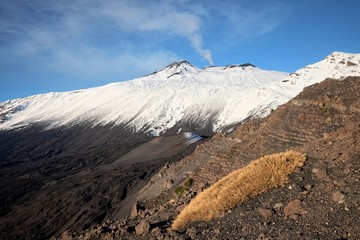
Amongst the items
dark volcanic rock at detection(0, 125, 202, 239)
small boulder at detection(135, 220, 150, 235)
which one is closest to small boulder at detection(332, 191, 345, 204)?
small boulder at detection(135, 220, 150, 235)

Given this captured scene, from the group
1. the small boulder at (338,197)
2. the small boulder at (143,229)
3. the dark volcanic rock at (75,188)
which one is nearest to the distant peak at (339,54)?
the dark volcanic rock at (75,188)

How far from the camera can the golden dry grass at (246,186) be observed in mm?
8297

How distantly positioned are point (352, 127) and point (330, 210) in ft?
12.0

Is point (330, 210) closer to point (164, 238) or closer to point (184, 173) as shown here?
point (164, 238)

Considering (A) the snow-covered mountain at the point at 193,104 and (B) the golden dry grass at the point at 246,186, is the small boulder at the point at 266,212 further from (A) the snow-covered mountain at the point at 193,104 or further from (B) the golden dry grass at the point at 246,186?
(A) the snow-covered mountain at the point at 193,104

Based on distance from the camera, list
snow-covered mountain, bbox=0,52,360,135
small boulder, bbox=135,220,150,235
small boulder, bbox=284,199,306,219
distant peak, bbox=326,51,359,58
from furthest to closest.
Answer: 1. distant peak, bbox=326,51,359,58
2. snow-covered mountain, bbox=0,52,360,135
3. small boulder, bbox=135,220,150,235
4. small boulder, bbox=284,199,306,219

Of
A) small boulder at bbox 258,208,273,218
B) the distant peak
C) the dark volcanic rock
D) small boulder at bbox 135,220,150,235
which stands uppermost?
the distant peak

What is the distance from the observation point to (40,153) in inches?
5148

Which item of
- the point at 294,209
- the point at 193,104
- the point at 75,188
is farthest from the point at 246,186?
the point at 193,104

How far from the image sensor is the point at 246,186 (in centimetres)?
838

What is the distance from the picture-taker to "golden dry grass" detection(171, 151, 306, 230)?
8.30 m

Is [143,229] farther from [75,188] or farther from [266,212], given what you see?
[75,188]

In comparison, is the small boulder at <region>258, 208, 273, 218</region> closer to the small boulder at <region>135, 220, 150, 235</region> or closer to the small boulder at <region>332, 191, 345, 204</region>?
the small boulder at <region>332, 191, 345, 204</region>

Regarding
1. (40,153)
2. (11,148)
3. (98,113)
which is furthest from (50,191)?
(98,113)
